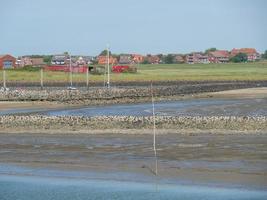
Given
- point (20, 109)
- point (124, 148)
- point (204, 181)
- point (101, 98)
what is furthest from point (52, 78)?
point (204, 181)

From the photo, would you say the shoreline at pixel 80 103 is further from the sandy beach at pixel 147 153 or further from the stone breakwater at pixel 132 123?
the sandy beach at pixel 147 153

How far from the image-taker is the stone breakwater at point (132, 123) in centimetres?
2523

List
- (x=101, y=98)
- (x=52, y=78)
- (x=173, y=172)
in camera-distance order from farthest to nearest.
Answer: (x=52, y=78) → (x=101, y=98) → (x=173, y=172)

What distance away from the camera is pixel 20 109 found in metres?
38.8

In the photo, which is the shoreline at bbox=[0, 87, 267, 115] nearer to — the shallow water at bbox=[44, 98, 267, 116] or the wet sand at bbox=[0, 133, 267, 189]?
the shallow water at bbox=[44, 98, 267, 116]

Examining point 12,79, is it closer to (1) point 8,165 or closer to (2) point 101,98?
(2) point 101,98

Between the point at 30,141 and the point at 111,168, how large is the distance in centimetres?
654

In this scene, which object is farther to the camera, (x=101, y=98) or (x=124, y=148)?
(x=101, y=98)

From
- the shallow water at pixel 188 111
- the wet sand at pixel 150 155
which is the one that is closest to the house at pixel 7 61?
the shallow water at pixel 188 111

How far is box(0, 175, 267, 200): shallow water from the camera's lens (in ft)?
46.9

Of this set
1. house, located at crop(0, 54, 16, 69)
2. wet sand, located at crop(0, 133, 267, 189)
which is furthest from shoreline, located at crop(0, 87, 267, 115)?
house, located at crop(0, 54, 16, 69)

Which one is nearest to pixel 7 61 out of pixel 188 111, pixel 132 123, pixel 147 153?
pixel 188 111

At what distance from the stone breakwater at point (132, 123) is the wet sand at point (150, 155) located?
73.8 inches

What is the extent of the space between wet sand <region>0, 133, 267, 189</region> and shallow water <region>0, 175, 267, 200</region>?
1.99ft
